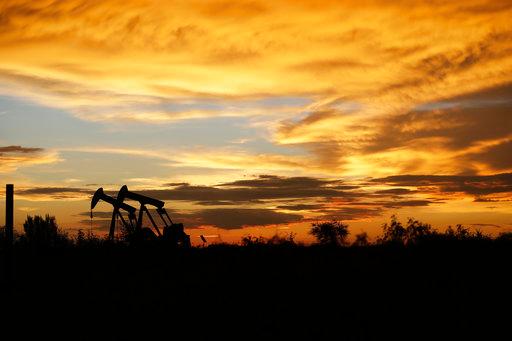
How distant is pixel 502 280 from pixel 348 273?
4136mm

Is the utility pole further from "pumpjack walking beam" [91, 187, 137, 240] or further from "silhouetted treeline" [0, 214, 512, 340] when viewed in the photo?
"pumpjack walking beam" [91, 187, 137, 240]

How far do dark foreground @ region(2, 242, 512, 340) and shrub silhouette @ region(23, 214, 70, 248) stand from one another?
5.03 meters

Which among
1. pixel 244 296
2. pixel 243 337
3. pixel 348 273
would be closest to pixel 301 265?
pixel 348 273

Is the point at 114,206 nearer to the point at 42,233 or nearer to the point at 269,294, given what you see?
the point at 42,233

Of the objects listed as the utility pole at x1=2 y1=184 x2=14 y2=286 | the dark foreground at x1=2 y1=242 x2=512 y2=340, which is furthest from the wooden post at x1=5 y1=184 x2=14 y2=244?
the dark foreground at x1=2 y1=242 x2=512 y2=340

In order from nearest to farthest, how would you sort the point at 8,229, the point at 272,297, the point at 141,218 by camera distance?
the point at 272,297 < the point at 8,229 < the point at 141,218

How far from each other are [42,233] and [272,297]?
1842 centimetres

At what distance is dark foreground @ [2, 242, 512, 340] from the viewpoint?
45.8ft

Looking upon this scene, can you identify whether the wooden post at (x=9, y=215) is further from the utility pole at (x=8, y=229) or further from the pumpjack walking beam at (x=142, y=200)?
the pumpjack walking beam at (x=142, y=200)

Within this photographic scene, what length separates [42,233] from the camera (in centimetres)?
3162

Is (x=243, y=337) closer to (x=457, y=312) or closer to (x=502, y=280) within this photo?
(x=457, y=312)

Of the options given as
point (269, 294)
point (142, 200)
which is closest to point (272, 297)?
point (269, 294)

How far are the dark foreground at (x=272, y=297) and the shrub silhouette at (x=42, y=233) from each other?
5.03m

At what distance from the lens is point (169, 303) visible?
52.3 feet
